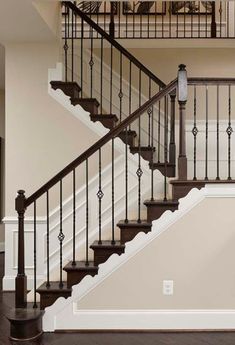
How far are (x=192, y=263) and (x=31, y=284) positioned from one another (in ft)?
7.22

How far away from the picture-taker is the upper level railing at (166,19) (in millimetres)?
6805

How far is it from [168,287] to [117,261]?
0.53 meters

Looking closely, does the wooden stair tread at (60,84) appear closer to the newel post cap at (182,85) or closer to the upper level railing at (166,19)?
the newel post cap at (182,85)

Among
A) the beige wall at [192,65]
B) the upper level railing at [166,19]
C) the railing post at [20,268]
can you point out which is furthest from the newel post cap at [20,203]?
the upper level railing at [166,19]

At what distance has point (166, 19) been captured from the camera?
23.7 ft

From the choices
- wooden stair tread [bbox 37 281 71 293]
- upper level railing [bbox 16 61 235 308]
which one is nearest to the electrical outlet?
upper level railing [bbox 16 61 235 308]

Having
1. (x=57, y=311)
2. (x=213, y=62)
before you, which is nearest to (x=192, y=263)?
(x=57, y=311)

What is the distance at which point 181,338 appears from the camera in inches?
146

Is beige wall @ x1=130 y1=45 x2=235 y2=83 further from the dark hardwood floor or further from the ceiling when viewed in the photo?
the dark hardwood floor

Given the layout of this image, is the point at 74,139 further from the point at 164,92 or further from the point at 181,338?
the point at 181,338

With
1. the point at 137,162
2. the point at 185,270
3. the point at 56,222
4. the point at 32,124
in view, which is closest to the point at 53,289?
the point at 185,270

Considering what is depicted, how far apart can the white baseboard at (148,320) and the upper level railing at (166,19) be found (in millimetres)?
4316

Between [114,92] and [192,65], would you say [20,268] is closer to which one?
[114,92]

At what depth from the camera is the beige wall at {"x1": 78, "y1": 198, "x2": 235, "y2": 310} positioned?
3932mm
